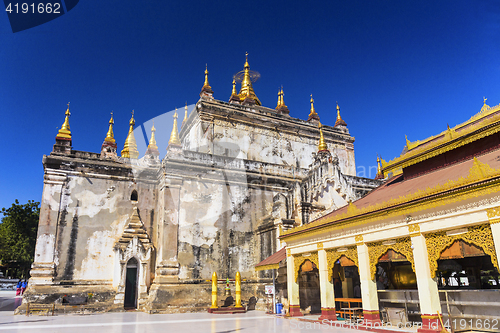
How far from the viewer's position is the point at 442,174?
10.9 meters

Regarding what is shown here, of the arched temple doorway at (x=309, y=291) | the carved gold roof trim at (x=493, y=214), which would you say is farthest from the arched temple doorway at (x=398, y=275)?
the carved gold roof trim at (x=493, y=214)

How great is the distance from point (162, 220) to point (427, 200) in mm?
13145

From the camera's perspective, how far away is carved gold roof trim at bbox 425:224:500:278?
312 inches

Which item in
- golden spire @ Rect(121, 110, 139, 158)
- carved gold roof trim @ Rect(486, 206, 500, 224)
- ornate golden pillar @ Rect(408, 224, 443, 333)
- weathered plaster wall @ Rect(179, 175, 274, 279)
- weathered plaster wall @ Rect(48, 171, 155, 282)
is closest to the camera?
carved gold roof trim @ Rect(486, 206, 500, 224)

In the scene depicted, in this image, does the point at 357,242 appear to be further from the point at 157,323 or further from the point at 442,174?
the point at 157,323

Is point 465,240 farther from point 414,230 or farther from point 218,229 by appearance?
point 218,229

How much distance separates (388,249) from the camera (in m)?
10.3

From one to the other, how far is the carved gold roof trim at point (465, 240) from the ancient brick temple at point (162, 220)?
24.6ft

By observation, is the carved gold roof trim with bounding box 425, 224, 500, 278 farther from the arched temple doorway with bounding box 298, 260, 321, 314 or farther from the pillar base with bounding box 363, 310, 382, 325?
the arched temple doorway with bounding box 298, 260, 321, 314

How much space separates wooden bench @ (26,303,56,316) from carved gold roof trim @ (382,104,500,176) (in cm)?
1570

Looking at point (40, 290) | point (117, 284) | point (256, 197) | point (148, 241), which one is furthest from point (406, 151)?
point (40, 290)

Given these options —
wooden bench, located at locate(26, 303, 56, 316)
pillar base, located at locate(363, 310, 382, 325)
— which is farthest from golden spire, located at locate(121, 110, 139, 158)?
pillar base, located at locate(363, 310, 382, 325)

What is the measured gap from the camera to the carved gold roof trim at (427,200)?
7.99m

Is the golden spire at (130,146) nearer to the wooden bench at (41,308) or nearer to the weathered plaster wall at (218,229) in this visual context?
the weathered plaster wall at (218,229)
